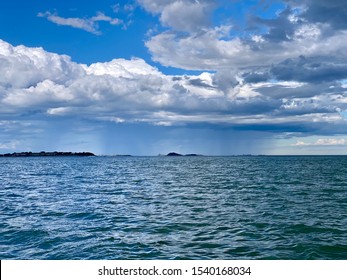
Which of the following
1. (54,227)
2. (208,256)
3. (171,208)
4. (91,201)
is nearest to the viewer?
(208,256)

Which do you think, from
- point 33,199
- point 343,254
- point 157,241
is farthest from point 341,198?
point 33,199

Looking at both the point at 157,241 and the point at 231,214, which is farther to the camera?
the point at 231,214

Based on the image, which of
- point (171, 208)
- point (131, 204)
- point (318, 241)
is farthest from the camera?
point (131, 204)

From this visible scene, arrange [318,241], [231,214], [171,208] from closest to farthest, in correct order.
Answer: [318,241]
[231,214]
[171,208]

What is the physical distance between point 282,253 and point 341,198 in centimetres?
2815

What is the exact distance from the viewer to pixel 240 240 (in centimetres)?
2333

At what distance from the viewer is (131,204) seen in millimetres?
40719

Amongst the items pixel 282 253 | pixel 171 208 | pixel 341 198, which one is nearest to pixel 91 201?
pixel 171 208

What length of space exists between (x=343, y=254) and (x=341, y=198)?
86.6 feet

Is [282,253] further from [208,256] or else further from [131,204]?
[131,204]

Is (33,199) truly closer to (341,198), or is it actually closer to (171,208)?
(171,208)
